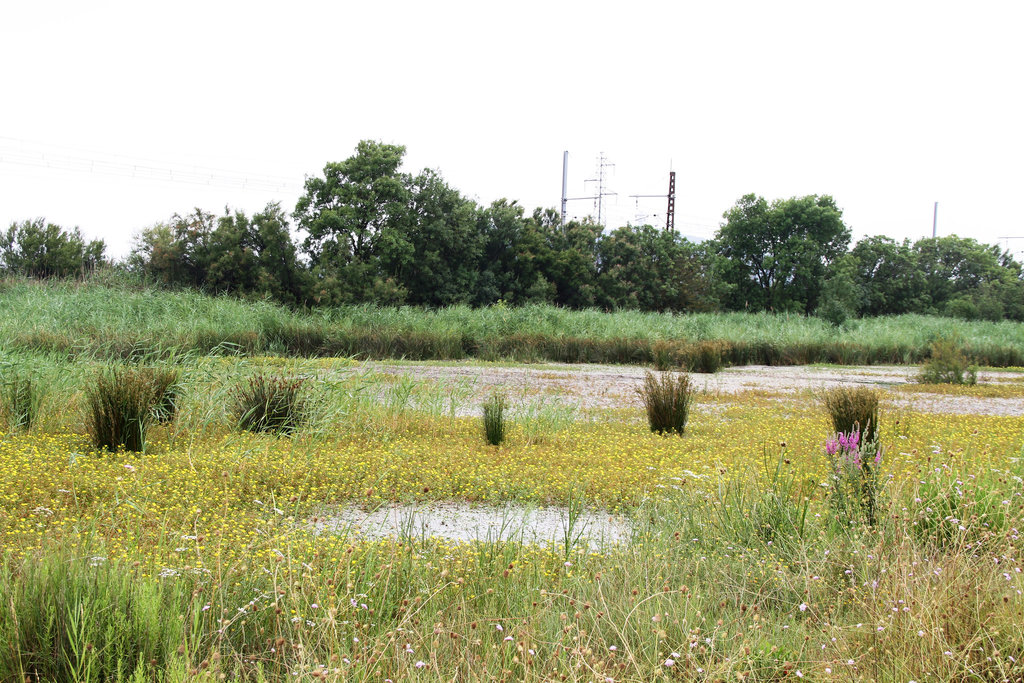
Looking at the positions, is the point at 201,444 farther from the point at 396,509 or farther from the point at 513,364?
the point at 513,364

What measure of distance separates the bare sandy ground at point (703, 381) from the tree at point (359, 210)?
12.4 meters

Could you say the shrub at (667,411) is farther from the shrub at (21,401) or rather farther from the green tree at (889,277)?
the green tree at (889,277)

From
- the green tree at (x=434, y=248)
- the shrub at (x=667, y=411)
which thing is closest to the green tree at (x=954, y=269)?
the green tree at (x=434, y=248)

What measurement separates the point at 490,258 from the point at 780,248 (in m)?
21.9

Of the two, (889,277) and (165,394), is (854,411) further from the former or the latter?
(889,277)

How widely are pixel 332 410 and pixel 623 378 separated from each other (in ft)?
28.5

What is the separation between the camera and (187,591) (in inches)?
109

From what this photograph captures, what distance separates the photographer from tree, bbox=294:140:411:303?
2822 cm

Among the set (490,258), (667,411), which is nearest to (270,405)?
Result: (667,411)

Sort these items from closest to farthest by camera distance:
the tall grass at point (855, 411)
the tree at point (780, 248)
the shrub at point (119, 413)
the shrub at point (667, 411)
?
1. the shrub at point (119, 413)
2. the tall grass at point (855, 411)
3. the shrub at point (667, 411)
4. the tree at point (780, 248)

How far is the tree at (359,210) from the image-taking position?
28.2m

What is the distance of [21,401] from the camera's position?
699 cm

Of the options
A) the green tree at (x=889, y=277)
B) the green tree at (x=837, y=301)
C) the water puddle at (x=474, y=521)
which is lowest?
the water puddle at (x=474, y=521)

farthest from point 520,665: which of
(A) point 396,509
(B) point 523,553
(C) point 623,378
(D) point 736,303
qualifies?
(D) point 736,303
